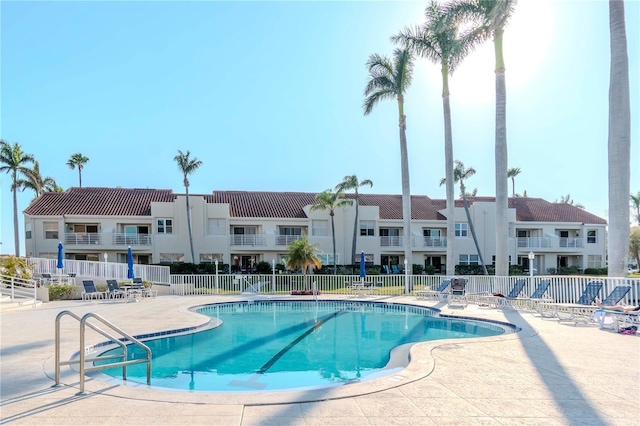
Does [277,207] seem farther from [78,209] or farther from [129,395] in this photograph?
[129,395]

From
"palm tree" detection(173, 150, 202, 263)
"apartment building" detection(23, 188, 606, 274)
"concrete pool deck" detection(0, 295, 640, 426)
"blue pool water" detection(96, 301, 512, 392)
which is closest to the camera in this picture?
"concrete pool deck" detection(0, 295, 640, 426)

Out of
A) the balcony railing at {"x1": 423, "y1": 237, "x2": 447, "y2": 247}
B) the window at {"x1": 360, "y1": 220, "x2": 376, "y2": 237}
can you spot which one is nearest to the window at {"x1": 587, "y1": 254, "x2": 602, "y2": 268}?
the balcony railing at {"x1": 423, "y1": 237, "x2": 447, "y2": 247}

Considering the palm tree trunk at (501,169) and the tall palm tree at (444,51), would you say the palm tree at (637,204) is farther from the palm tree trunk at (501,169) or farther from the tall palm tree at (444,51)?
the palm tree trunk at (501,169)

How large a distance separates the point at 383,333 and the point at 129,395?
343 inches

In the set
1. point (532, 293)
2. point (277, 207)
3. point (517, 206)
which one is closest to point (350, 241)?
point (277, 207)

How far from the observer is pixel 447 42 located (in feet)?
72.3

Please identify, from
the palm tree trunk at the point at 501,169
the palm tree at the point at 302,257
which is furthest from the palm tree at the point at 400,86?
the palm tree trunk at the point at 501,169

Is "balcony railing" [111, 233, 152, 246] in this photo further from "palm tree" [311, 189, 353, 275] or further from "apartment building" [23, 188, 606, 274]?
"palm tree" [311, 189, 353, 275]

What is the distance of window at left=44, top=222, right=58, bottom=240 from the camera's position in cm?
3403

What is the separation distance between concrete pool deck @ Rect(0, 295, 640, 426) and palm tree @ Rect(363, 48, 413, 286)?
16.5 meters

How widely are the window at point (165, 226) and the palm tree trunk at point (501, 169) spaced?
27404 millimetres

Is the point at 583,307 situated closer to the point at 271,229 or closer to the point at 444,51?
the point at 444,51

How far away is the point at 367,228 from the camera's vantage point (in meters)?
39.1

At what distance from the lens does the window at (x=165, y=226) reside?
35.6 metres
